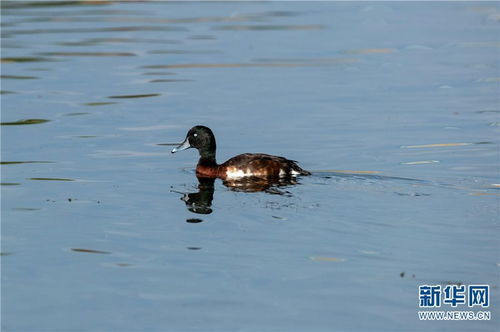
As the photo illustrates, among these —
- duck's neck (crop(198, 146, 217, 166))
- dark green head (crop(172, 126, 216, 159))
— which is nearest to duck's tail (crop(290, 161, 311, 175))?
duck's neck (crop(198, 146, 217, 166))

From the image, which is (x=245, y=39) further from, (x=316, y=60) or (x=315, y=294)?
(x=315, y=294)

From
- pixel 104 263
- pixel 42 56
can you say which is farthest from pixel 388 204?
pixel 42 56

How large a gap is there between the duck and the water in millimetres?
334

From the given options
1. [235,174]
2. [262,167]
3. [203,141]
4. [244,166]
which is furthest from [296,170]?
[203,141]

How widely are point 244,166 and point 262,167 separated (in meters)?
0.27

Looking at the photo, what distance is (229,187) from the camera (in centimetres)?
1480

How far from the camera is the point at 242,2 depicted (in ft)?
136

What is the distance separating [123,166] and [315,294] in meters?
6.91

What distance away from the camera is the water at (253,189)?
9.84 m

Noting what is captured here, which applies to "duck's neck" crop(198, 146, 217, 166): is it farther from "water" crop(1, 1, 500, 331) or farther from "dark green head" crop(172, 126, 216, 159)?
"water" crop(1, 1, 500, 331)

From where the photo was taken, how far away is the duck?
14938mm

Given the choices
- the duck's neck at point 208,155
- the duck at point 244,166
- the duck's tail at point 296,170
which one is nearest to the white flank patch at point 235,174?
the duck at point 244,166

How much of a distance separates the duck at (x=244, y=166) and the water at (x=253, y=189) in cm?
33

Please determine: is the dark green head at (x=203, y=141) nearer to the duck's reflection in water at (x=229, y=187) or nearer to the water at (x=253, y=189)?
the water at (x=253, y=189)
